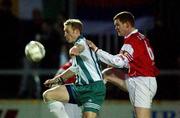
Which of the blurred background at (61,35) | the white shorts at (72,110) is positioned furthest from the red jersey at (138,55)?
the blurred background at (61,35)

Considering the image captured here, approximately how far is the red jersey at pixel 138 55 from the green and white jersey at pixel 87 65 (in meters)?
0.41

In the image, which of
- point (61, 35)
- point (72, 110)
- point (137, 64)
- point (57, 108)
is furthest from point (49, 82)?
point (61, 35)

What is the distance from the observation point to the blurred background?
45.9ft

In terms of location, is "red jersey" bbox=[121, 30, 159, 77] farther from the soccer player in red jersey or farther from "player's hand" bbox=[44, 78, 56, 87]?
"player's hand" bbox=[44, 78, 56, 87]

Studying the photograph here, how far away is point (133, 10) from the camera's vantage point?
14.9 m

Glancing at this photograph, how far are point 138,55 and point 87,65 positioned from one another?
0.66 metres

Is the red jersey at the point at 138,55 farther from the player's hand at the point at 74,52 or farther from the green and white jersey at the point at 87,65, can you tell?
the player's hand at the point at 74,52

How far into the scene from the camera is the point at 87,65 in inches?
391

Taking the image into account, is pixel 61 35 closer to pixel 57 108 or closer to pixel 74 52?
pixel 57 108

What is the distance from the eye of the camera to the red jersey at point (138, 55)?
10.1 metres

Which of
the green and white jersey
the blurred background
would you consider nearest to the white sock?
the green and white jersey

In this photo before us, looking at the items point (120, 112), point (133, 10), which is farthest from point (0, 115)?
point (133, 10)

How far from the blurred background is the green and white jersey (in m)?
3.24

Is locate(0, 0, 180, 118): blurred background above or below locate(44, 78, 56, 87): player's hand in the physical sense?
above
